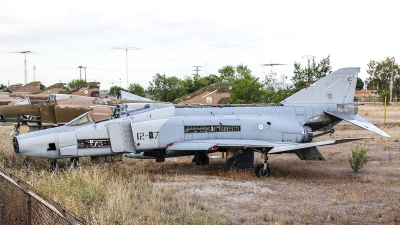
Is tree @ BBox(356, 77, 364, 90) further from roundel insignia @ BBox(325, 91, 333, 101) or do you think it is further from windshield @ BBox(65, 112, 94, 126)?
windshield @ BBox(65, 112, 94, 126)

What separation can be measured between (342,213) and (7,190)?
636 centimetres

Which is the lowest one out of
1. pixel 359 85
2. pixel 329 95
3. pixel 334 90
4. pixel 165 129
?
pixel 165 129

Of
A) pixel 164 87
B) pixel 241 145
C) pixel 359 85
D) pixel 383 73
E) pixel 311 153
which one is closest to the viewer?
pixel 241 145

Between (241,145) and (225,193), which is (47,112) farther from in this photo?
(225,193)

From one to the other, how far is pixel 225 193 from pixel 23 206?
5.67 meters

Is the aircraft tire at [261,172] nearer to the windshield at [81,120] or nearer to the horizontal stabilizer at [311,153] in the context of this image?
the horizontal stabilizer at [311,153]

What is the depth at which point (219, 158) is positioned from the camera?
59.6 feet

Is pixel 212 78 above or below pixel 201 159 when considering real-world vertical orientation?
above

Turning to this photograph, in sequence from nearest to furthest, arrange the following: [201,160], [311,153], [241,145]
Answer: [241,145] → [311,153] → [201,160]

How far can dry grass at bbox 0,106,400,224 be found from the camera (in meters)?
8.67

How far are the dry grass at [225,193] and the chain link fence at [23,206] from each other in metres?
1.04

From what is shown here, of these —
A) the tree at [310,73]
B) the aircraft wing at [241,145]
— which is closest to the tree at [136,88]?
the tree at [310,73]

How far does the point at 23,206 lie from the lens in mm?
6504

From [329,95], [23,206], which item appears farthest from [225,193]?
[329,95]
